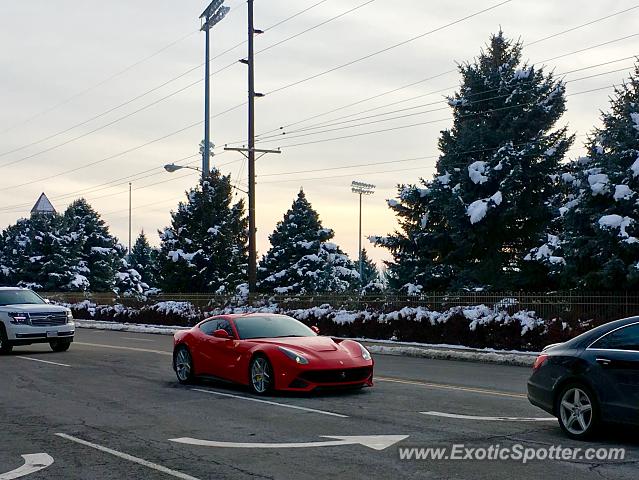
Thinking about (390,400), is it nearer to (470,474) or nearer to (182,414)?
(182,414)

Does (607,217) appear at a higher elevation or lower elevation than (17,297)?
higher

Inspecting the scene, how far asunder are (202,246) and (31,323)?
31462 mm

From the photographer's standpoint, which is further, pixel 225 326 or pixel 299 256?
pixel 299 256

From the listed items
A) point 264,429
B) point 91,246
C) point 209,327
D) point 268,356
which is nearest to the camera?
point 264,429

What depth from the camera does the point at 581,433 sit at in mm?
9250

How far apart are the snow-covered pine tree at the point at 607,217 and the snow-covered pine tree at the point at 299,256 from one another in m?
34.7

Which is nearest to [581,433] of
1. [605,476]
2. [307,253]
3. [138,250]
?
[605,476]

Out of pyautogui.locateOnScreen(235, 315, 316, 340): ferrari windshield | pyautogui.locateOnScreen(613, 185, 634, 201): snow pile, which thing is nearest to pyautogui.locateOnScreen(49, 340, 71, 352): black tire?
pyautogui.locateOnScreen(235, 315, 316, 340): ferrari windshield

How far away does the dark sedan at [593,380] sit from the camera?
8898mm

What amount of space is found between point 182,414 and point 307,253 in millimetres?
53143

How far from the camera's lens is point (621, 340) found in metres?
9.30

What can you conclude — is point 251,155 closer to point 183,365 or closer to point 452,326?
point 452,326

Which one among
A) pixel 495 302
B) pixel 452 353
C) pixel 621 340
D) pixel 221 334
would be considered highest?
pixel 495 302

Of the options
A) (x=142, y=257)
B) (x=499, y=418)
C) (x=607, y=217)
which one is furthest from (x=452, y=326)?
(x=142, y=257)
